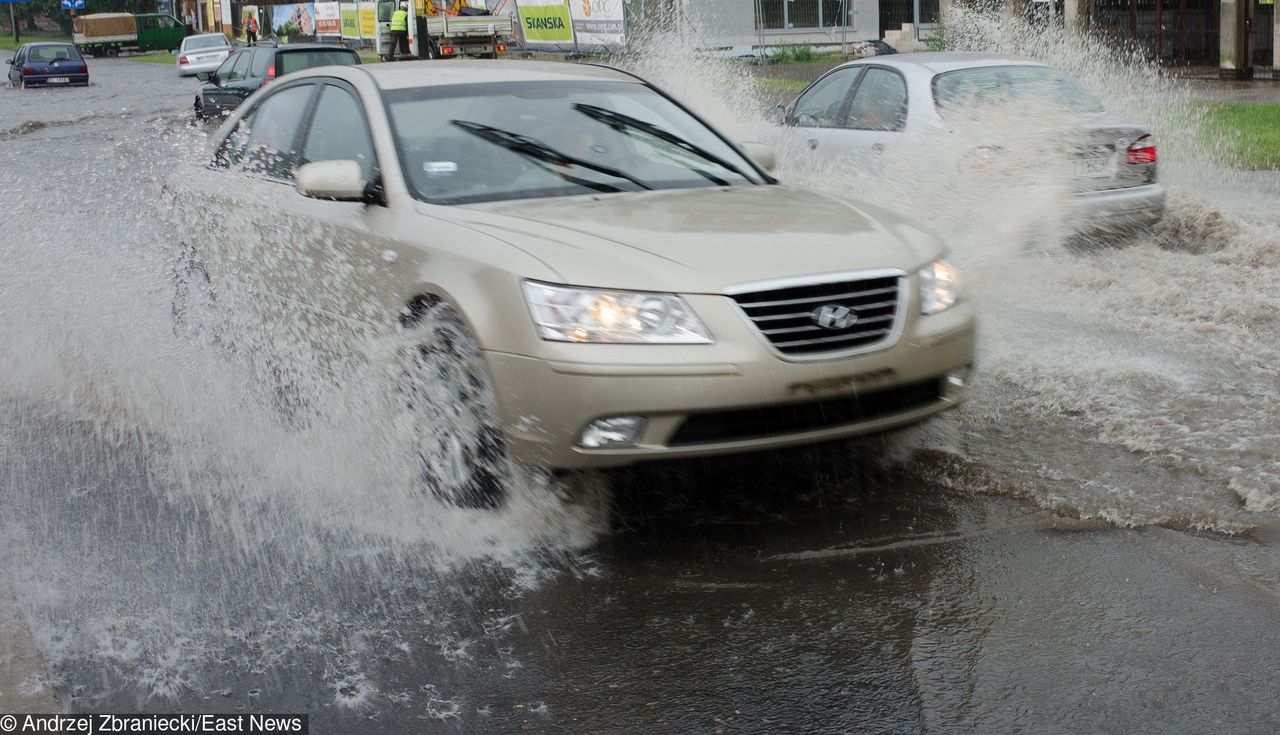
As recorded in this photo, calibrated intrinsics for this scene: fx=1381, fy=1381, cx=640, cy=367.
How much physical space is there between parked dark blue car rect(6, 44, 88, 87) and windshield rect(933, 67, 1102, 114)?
4173 centimetres

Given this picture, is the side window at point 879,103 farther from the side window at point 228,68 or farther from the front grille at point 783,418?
the side window at point 228,68

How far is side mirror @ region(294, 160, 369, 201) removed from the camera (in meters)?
5.29

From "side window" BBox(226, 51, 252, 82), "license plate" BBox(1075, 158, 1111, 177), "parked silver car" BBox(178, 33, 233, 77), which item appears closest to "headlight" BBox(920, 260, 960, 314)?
"license plate" BBox(1075, 158, 1111, 177)

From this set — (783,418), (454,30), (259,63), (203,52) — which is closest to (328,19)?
(203,52)

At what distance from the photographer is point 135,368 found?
721cm

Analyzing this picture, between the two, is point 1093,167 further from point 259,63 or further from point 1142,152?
point 259,63

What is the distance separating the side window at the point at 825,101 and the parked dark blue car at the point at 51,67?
39965 millimetres

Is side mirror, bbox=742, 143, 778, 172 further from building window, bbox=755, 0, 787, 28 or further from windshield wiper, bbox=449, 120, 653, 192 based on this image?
building window, bbox=755, 0, 787, 28

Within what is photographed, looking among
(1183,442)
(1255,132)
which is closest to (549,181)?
(1183,442)

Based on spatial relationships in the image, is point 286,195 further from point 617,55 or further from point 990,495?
point 617,55

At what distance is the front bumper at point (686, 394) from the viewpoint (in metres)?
4.30

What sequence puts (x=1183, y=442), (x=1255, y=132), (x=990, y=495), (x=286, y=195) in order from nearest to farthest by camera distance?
(x=990, y=495), (x=1183, y=442), (x=286, y=195), (x=1255, y=132)

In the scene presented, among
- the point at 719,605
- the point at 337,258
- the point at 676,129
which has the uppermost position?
the point at 676,129

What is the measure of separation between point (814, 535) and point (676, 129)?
2.26m
